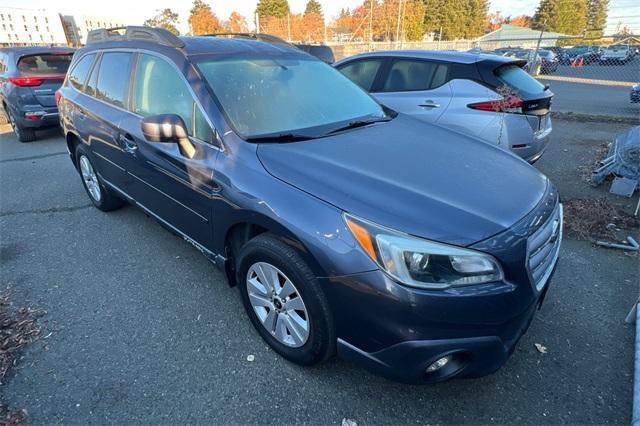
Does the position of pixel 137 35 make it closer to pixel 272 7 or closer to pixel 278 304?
pixel 278 304

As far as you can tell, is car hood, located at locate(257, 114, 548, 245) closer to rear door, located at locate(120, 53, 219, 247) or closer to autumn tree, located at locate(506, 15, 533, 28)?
rear door, located at locate(120, 53, 219, 247)

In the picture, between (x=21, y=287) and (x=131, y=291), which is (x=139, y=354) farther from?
(x=21, y=287)

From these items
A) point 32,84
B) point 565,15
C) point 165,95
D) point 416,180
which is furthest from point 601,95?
point 565,15

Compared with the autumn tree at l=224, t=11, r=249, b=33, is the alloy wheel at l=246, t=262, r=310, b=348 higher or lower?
lower

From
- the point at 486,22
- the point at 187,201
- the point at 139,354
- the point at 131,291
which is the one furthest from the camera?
the point at 486,22

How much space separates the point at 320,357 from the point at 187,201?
137 centimetres

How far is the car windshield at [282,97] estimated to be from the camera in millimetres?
2396

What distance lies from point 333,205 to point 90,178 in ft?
12.0

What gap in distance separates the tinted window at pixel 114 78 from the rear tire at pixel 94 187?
31.3 inches

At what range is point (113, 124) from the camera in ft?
10.6

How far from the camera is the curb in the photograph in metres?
8.34

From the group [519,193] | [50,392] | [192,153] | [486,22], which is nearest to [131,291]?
[50,392]

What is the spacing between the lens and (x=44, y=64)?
746cm

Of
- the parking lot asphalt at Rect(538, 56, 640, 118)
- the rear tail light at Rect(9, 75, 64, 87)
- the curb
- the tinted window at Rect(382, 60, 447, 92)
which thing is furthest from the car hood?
the parking lot asphalt at Rect(538, 56, 640, 118)
